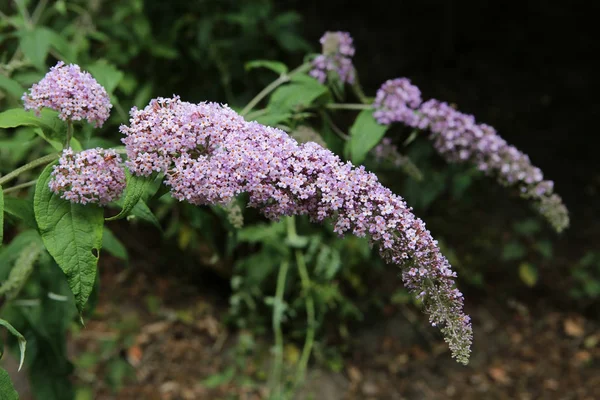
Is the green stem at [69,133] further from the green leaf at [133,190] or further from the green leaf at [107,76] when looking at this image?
the green leaf at [107,76]

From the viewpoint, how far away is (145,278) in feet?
15.3

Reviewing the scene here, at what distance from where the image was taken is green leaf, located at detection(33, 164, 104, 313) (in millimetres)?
1459

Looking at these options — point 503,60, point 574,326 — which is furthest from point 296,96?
point 503,60

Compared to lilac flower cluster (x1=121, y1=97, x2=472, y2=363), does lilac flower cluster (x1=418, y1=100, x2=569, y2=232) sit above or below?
above

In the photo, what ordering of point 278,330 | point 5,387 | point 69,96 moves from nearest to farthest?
point 5,387, point 69,96, point 278,330

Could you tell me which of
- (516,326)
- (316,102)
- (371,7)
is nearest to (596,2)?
(371,7)

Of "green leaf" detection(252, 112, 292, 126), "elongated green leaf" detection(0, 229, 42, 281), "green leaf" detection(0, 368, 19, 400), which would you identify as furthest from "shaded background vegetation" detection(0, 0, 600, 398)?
"green leaf" detection(0, 368, 19, 400)

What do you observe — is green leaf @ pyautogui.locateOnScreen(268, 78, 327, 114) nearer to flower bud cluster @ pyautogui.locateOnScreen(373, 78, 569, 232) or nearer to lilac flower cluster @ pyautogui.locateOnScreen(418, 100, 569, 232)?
flower bud cluster @ pyautogui.locateOnScreen(373, 78, 569, 232)

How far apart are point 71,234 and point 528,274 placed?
3863mm

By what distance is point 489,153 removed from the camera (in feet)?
7.52

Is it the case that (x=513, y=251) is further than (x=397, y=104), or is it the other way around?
(x=513, y=251)

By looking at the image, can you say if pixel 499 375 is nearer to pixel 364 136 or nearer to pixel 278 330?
pixel 278 330

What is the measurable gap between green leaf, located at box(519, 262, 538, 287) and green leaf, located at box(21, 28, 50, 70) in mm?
3556

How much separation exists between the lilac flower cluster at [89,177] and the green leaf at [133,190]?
5 cm
